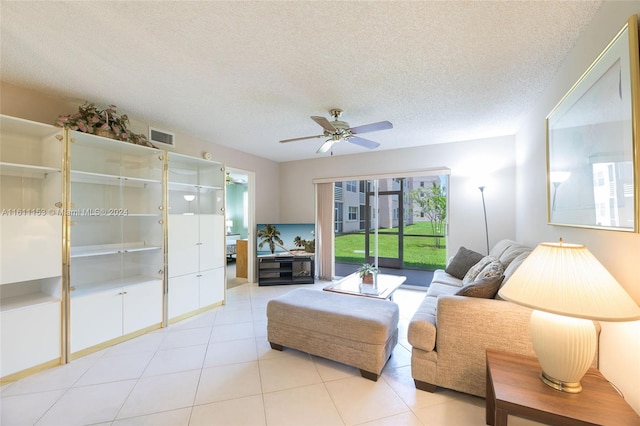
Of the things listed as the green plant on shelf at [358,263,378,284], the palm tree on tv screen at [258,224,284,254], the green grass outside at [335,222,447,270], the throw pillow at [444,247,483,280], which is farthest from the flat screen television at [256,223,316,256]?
the throw pillow at [444,247,483,280]

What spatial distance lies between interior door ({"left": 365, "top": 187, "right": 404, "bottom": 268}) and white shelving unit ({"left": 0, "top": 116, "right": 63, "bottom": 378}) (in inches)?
177

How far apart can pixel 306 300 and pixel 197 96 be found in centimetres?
226

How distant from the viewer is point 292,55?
1855 millimetres

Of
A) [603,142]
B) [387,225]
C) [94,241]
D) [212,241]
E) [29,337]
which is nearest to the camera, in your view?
[603,142]

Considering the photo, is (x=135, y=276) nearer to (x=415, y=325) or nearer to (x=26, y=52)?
(x=26, y=52)

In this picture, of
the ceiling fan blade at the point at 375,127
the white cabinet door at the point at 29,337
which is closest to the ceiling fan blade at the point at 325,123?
the ceiling fan blade at the point at 375,127

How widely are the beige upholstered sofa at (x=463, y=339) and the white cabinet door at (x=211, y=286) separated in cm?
271

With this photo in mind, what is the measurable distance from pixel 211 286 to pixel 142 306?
0.87 m

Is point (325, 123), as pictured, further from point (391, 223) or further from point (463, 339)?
point (391, 223)

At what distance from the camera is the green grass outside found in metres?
5.41

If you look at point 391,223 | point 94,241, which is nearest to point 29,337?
point 94,241

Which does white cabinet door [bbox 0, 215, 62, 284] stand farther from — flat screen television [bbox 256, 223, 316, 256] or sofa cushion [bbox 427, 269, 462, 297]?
sofa cushion [bbox 427, 269, 462, 297]

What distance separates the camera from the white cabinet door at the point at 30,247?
1947 millimetres

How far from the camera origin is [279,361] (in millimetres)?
2258
